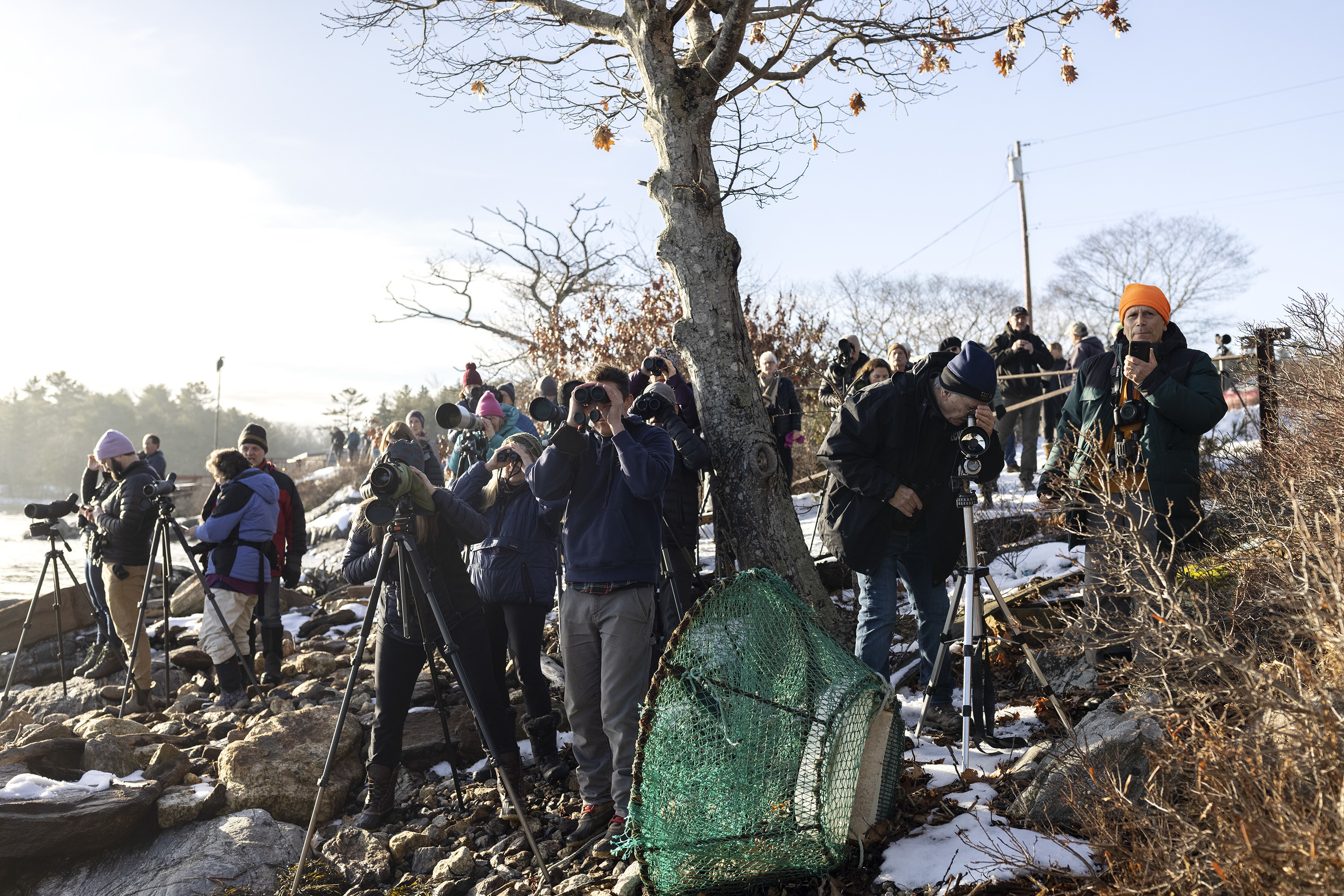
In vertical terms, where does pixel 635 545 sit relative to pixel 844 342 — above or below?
below

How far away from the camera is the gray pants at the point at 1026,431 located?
955 centimetres

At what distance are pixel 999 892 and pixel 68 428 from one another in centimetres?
6562

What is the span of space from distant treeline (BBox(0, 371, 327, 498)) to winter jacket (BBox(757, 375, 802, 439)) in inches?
2048

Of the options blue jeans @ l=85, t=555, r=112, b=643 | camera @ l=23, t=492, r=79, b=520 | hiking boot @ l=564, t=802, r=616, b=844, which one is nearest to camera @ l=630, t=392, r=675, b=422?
hiking boot @ l=564, t=802, r=616, b=844

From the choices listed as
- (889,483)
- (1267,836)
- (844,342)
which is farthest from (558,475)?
(844,342)

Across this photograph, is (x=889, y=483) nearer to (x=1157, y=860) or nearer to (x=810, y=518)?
(x=1157, y=860)

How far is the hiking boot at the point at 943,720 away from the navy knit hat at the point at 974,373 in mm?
1490

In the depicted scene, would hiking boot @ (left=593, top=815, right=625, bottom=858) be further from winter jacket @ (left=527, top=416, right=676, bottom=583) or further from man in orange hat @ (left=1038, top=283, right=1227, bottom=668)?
man in orange hat @ (left=1038, top=283, right=1227, bottom=668)

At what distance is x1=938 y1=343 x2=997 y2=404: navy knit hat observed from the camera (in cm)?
374

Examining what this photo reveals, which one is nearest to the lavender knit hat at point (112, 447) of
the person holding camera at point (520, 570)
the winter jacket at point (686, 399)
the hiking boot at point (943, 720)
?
the person holding camera at point (520, 570)

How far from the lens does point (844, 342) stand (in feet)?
25.8

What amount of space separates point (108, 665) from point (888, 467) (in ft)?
23.8

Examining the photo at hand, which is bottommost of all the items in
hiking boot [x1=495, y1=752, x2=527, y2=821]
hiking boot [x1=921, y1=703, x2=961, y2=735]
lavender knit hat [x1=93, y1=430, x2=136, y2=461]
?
hiking boot [x1=495, y1=752, x2=527, y2=821]

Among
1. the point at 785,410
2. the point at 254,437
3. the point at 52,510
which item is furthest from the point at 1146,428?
the point at 52,510
